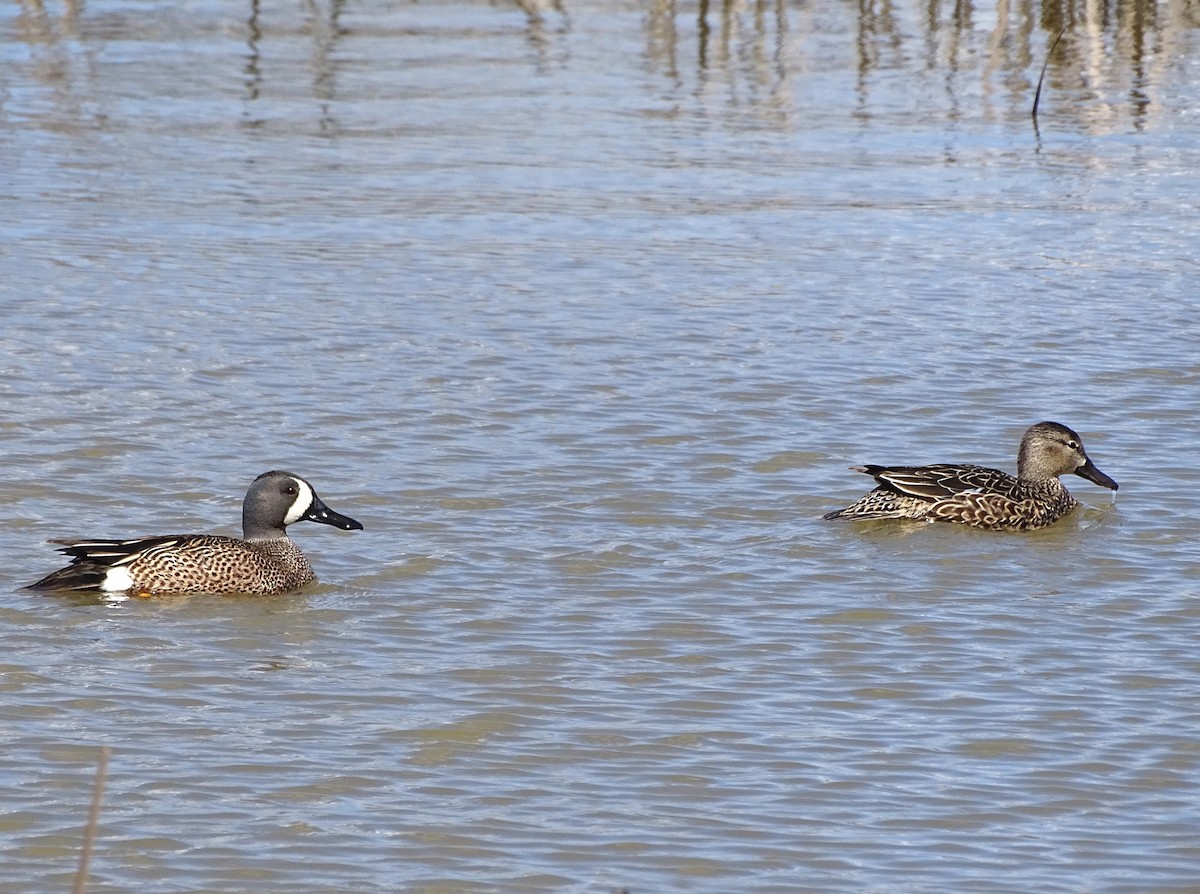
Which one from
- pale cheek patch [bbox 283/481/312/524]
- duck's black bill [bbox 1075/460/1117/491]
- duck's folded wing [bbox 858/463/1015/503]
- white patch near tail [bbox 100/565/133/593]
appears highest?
pale cheek patch [bbox 283/481/312/524]

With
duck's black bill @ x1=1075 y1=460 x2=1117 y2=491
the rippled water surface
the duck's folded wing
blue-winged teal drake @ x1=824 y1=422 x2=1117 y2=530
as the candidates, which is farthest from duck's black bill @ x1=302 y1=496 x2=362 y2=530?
duck's black bill @ x1=1075 y1=460 x2=1117 y2=491

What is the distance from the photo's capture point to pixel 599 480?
10.3 meters

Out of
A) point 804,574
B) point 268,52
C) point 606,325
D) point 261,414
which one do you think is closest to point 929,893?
point 804,574

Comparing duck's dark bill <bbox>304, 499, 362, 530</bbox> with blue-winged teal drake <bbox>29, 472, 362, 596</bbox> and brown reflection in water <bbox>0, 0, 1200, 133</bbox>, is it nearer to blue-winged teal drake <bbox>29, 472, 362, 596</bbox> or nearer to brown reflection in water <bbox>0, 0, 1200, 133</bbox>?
blue-winged teal drake <bbox>29, 472, 362, 596</bbox>

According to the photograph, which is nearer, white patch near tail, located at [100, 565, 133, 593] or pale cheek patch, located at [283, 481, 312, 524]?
white patch near tail, located at [100, 565, 133, 593]

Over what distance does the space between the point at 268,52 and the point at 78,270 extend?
1218cm

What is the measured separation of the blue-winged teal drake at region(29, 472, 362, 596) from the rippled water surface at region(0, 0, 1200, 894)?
0.33 feet

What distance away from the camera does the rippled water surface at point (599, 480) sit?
628cm

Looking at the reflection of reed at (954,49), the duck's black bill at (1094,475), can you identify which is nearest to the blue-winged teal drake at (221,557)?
the duck's black bill at (1094,475)

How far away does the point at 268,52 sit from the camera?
A: 86.2ft

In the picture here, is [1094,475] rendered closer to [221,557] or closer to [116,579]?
[221,557]

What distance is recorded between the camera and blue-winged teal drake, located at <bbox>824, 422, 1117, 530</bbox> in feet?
31.9

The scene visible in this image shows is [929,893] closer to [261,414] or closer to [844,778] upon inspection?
[844,778]

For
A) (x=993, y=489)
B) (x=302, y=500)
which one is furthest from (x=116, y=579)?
(x=993, y=489)
